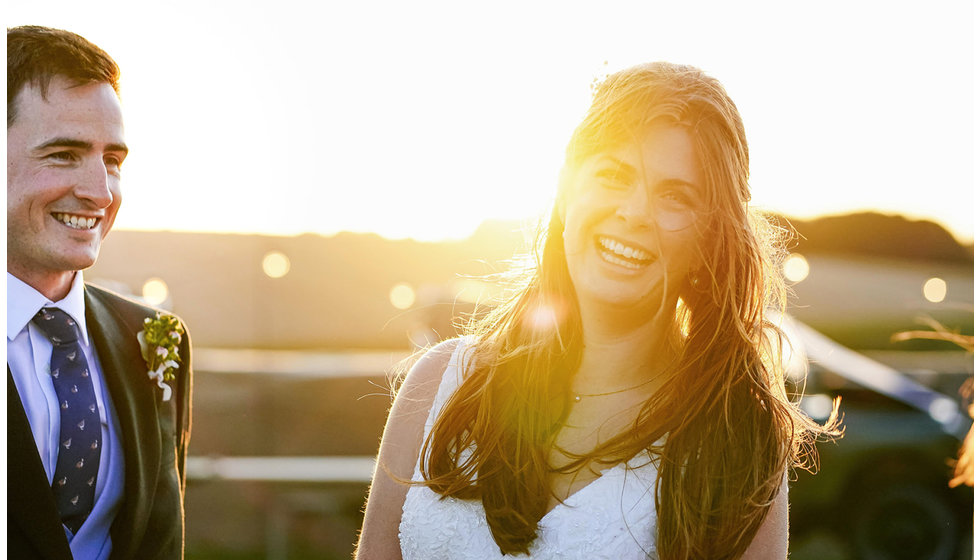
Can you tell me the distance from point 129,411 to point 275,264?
16.9m

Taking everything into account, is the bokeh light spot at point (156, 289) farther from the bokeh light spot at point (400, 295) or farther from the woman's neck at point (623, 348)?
the woman's neck at point (623, 348)

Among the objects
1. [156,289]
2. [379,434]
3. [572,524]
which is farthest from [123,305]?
[156,289]

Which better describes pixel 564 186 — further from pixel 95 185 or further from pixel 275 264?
pixel 275 264

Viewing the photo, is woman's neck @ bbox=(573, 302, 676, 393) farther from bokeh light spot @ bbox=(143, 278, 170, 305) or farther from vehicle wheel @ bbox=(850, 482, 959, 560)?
bokeh light spot @ bbox=(143, 278, 170, 305)

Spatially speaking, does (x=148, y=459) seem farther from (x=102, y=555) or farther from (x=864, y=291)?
(x=864, y=291)

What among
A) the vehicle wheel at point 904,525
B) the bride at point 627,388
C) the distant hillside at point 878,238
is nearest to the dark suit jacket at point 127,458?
the bride at point 627,388

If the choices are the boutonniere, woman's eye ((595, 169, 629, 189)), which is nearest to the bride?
woman's eye ((595, 169, 629, 189))

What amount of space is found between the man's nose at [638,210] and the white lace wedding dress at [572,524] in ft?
1.90

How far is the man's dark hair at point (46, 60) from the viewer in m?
2.10

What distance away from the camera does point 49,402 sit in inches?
87.3

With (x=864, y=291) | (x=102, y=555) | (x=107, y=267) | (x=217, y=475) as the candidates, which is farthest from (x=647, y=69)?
(x=107, y=267)

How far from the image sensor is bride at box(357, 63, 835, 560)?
205 centimetres

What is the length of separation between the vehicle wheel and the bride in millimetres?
4194

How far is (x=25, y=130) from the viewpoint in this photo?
211 centimetres
